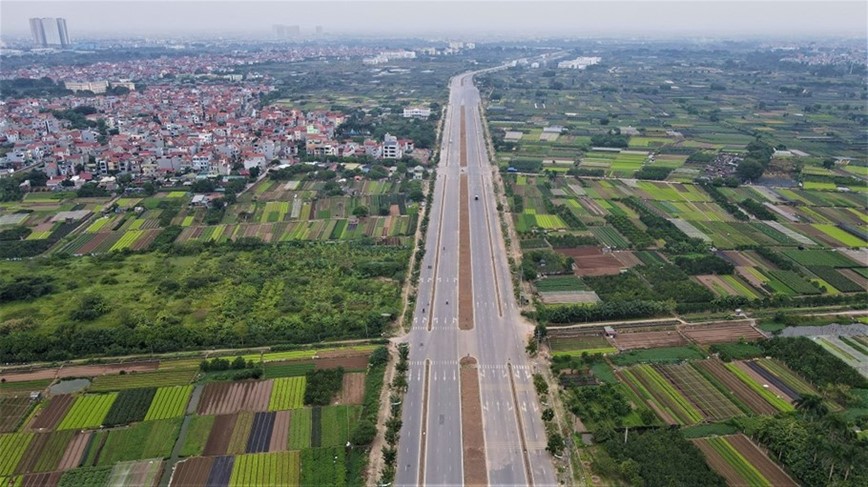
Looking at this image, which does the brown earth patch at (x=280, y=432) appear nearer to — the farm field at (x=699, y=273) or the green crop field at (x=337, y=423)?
the green crop field at (x=337, y=423)

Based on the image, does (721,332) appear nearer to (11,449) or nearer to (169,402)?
(169,402)

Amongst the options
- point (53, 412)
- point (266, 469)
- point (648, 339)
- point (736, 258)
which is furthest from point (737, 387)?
point (53, 412)

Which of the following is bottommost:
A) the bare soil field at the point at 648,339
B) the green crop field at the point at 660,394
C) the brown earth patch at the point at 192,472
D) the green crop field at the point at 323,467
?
the brown earth patch at the point at 192,472

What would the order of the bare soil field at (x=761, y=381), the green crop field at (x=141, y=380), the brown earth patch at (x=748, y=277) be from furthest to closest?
1. the brown earth patch at (x=748, y=277)
2. the green crop field at (x=141, y=380)
3. the bare soil field at (x=761, y=381)

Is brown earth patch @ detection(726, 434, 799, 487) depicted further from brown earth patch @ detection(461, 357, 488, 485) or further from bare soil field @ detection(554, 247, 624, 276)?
bare soil field @ detection(554, 247, 624, 276)

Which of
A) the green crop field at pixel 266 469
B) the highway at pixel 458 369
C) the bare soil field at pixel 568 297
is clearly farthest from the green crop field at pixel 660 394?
the green crop field at pixel 266 469

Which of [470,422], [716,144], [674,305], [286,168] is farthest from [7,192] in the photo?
[716,144]

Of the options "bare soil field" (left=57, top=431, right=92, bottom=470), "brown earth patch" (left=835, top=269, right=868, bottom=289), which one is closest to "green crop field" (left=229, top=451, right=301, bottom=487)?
"bare soil field" (left=57, top=431, right=92, bottom=470)
